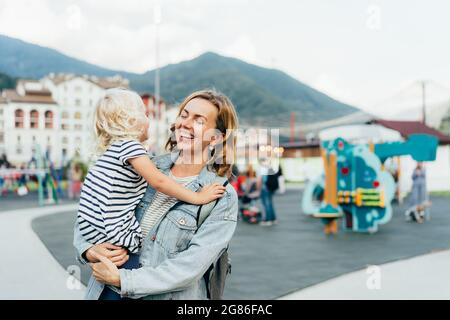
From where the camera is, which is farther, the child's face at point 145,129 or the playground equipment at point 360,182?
the playground equipment at point 360,182

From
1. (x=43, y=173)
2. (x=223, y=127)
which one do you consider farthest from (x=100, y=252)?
(x=43, y=173)

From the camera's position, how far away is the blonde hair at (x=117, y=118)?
1501 mm

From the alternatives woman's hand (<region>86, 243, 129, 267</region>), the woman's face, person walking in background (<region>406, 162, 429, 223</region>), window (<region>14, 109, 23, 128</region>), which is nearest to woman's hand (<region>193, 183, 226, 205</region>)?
the woman's face

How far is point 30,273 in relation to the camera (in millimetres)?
5246

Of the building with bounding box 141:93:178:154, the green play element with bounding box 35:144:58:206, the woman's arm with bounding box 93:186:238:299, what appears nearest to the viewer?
the woman's arm with bounding box 93:186:238:299

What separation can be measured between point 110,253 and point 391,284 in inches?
154

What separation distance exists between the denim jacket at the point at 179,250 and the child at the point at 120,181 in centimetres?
4

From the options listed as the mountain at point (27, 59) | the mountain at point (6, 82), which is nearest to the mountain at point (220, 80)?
the mountain at point (27, 59)

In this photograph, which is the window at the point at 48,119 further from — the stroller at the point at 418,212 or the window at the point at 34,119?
the stroller at the point at 418,212

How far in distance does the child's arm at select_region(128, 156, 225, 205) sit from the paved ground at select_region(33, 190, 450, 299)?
3128mm

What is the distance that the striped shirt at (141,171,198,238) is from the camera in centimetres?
148

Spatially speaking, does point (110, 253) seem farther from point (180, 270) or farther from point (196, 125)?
point (196, 125)

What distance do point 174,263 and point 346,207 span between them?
822cm

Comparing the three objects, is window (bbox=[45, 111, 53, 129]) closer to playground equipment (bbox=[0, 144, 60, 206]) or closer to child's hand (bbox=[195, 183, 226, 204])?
child's hand (bbox=[195, 183, 226, 204])
